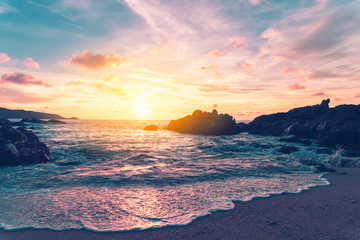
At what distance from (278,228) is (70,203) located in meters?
6.60

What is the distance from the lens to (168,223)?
5.43 m

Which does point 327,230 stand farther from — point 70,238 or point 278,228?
point 70,238

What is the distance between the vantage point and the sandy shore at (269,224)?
4828mm

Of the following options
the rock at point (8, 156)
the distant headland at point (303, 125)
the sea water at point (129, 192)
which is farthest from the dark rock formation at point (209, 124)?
the rock at point (8, 156)

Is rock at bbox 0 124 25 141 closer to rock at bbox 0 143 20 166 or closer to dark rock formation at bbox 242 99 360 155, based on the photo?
rock at bbox 0 143 20 166

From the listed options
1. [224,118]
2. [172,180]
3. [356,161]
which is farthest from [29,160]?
[224,118]

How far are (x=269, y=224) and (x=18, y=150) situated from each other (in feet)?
57.4

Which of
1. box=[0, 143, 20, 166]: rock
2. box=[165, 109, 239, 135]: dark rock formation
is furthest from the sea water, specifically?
box=[165, 109, 239, 135]: dark rock formation

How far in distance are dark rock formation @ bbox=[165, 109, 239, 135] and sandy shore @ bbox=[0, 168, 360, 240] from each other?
Result: 5101cm

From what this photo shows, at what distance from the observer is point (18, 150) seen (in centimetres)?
1482

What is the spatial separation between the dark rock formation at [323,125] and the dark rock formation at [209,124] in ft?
22.7

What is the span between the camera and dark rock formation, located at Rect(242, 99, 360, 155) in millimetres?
26172

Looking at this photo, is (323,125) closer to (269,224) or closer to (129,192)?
(269,224)

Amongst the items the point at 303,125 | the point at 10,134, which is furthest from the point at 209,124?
the point at 10,134
